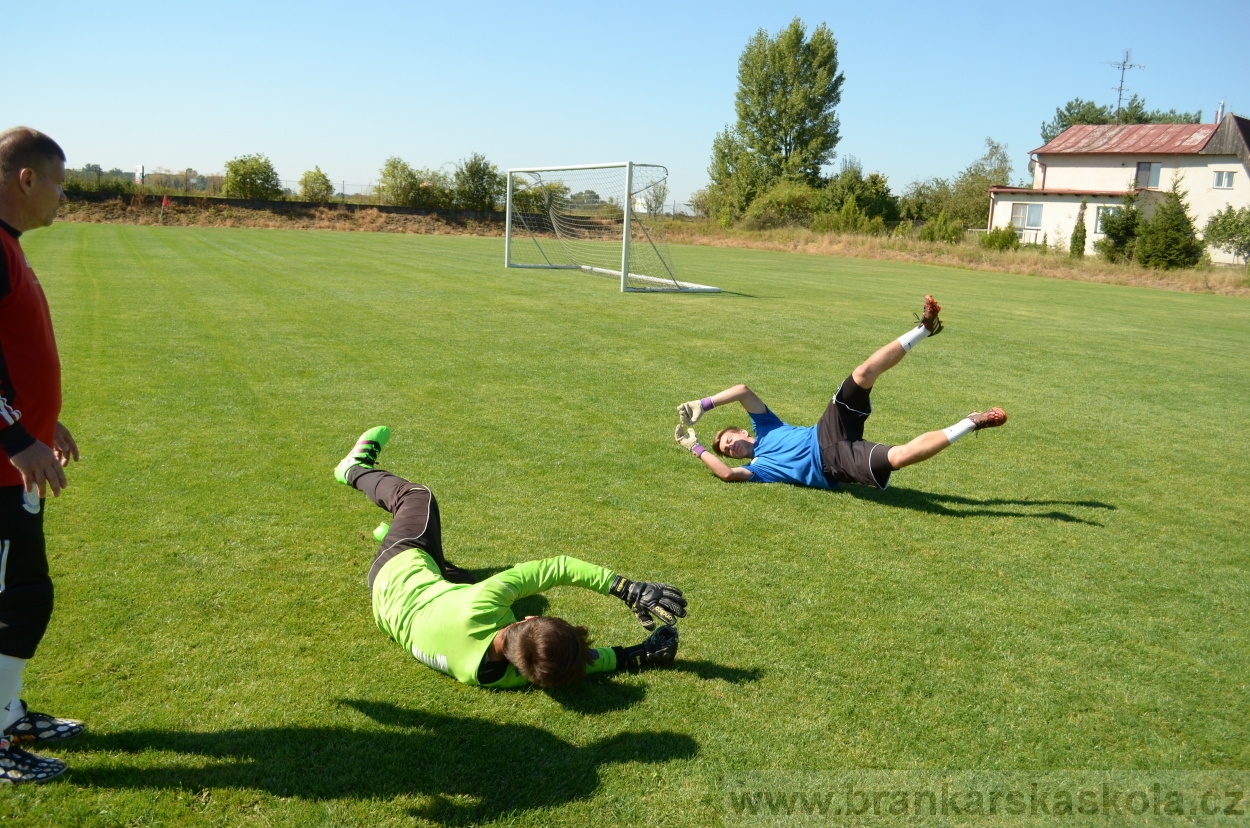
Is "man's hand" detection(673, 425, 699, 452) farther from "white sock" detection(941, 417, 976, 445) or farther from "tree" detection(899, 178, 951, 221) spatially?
"tree" detection(899, 178, 951, 221)

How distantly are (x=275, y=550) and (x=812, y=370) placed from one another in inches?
308

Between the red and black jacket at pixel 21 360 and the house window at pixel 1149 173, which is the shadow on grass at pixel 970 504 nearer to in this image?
the red and black jacket at pixel 21 360

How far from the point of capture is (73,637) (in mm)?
3908

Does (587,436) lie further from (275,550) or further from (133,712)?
(133,712)

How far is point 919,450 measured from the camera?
19.8 ft

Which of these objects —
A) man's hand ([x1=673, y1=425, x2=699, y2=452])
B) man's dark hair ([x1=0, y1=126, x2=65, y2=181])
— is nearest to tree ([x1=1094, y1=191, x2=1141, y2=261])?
man's hand ([x1=673, y1=425, x2=699, y2=452])

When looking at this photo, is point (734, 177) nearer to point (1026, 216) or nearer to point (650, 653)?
point (1026, 216)

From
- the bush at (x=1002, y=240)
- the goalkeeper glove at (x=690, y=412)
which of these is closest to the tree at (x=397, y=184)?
the bush at (x=1002, y=240)

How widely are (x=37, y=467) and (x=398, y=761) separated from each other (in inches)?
62.7

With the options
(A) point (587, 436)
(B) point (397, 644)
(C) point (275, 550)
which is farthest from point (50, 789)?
(A) point (587, 436)

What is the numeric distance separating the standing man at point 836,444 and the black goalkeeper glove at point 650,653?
9.16ft

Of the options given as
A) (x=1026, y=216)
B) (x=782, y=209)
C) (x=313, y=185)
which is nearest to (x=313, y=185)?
(x=313, y=185)

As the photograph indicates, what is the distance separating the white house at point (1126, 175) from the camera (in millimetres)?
49125

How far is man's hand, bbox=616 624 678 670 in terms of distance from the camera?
3.85 m
